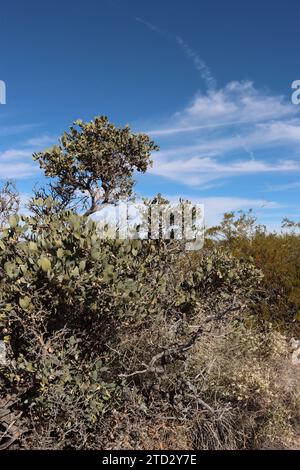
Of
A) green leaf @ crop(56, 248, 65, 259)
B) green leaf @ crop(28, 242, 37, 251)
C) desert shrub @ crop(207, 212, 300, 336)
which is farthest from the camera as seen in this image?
desert shrub @ crop(207, 212, 300, 336)

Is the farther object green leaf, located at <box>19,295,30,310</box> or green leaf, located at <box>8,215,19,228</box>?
green leaf, located at <box>8,215,19,228</box>

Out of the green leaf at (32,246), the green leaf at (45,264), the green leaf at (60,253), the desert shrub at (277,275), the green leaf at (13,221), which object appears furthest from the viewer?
the desert shrub at (277,275)

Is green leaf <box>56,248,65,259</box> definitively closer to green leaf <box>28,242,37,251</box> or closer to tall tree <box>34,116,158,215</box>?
green leaf <box>28,242,37,251</box>

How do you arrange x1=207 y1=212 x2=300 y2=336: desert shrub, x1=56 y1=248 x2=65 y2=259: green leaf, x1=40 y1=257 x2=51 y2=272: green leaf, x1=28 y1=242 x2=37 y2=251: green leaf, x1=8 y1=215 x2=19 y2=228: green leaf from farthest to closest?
x1=207 y1=212 x2=300 y2=336: desert shrub
x1=8 y1=215 x2=19 y2=228: green leaf
x1=28 y1=242 x2=37 y2=251: green leaf
x1=56 y1=248 x2=65 y2=259: green leaf
x1=40 y1=257 x2=51 y2=272: green leaf

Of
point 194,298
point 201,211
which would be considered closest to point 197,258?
point 201,211

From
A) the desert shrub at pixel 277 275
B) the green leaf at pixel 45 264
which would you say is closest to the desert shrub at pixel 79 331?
the green leaf at pixel 45 264

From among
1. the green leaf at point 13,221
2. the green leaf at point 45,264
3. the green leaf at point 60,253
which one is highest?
the green leaf at point 13,221

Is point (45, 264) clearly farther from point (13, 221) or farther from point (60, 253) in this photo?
point (13, 221)

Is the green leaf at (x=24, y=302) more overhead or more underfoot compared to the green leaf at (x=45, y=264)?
more underfoot

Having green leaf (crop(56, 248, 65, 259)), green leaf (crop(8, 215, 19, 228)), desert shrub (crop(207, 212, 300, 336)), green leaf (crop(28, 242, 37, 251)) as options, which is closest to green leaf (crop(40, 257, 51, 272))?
green leaf (crop(56, 248, 65, 259))

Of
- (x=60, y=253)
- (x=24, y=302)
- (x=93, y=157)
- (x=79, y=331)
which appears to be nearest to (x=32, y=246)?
(x=60, y=253)

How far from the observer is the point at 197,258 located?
6.62m

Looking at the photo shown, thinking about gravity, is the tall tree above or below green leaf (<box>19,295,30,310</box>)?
above

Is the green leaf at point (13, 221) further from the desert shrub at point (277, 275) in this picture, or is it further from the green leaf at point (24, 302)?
the desert shrub at point (277, 275)
